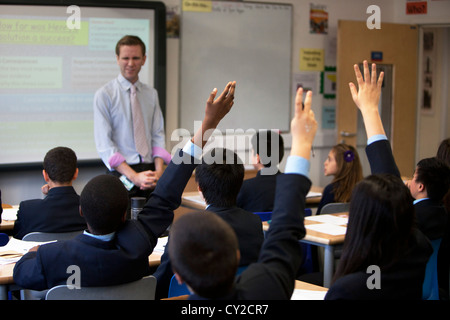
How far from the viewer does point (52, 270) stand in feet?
6.01

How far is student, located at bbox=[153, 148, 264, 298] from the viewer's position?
2.26 metres

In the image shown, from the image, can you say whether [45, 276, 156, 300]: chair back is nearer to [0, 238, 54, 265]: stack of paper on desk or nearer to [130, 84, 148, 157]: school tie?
[0, 238, 54, 265]: stack of paper on desk

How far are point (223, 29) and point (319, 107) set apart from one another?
1451mm

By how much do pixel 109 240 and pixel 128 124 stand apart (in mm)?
2059

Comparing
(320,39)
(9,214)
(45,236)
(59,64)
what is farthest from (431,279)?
(320,39)

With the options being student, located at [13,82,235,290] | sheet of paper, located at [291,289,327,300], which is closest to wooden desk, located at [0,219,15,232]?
student, located at [13,82,235,290]

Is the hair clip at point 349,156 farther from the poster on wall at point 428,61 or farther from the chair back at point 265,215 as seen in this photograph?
the poster on wall at point 428,61

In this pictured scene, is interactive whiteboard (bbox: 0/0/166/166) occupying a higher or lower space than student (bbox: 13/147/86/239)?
higher

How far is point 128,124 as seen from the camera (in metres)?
3.83

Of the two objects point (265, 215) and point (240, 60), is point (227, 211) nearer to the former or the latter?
point (265, 215)

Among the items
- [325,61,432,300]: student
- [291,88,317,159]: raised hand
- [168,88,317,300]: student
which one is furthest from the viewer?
[325,61,432,300]: student

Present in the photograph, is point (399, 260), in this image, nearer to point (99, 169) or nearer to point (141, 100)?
point (141, 100)

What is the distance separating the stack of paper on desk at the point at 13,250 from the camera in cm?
240

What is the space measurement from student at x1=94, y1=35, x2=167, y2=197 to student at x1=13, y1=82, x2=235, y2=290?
1.66m
